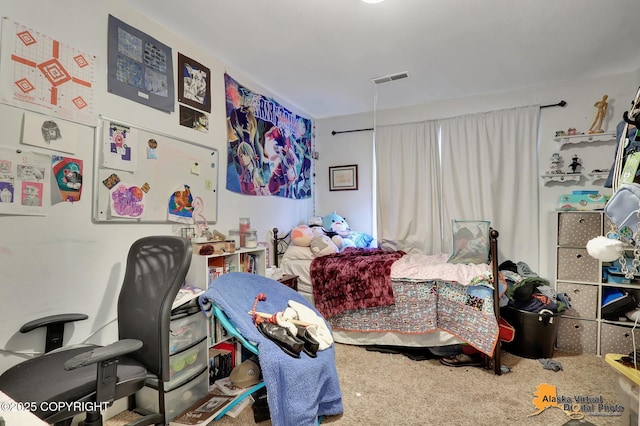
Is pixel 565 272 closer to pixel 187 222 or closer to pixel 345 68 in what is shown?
pixel 345 68

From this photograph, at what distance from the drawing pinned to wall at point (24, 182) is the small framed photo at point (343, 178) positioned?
309cm

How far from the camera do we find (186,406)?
6.04ft

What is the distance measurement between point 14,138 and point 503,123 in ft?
12.9

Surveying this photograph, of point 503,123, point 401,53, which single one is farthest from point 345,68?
point 503,123

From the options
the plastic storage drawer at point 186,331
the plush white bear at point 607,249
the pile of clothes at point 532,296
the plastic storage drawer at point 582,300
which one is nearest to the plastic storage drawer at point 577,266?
the plastic storage drawer at point 582,300

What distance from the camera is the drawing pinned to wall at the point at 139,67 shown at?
181 cm

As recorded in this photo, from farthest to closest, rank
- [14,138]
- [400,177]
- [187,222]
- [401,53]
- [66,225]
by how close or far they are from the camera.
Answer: [400,177]
[401,53]
[187,222]
[66,225]
[14,138]

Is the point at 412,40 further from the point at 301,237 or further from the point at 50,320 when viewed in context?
the point at 50,320

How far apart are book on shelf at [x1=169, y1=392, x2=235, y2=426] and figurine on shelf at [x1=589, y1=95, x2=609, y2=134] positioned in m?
3.91

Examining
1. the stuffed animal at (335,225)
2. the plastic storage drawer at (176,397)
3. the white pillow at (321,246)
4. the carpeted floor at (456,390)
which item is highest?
the stuffed animal at (335,225)

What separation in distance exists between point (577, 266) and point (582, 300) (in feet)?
0.97

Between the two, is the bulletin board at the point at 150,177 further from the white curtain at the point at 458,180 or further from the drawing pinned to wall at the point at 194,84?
the white curtain at the point at 458,180

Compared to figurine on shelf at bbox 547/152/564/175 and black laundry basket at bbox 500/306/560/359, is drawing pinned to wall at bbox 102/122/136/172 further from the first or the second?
figurine on shelf at bbox 547/152/564/175

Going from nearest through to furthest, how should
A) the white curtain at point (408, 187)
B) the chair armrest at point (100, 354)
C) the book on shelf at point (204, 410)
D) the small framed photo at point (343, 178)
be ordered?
the chair armrest at point (100, 354) → the book on shelf at point (204, 410) → the white curtain at point (408, 187) → the small framed photo at point (343, 178)
